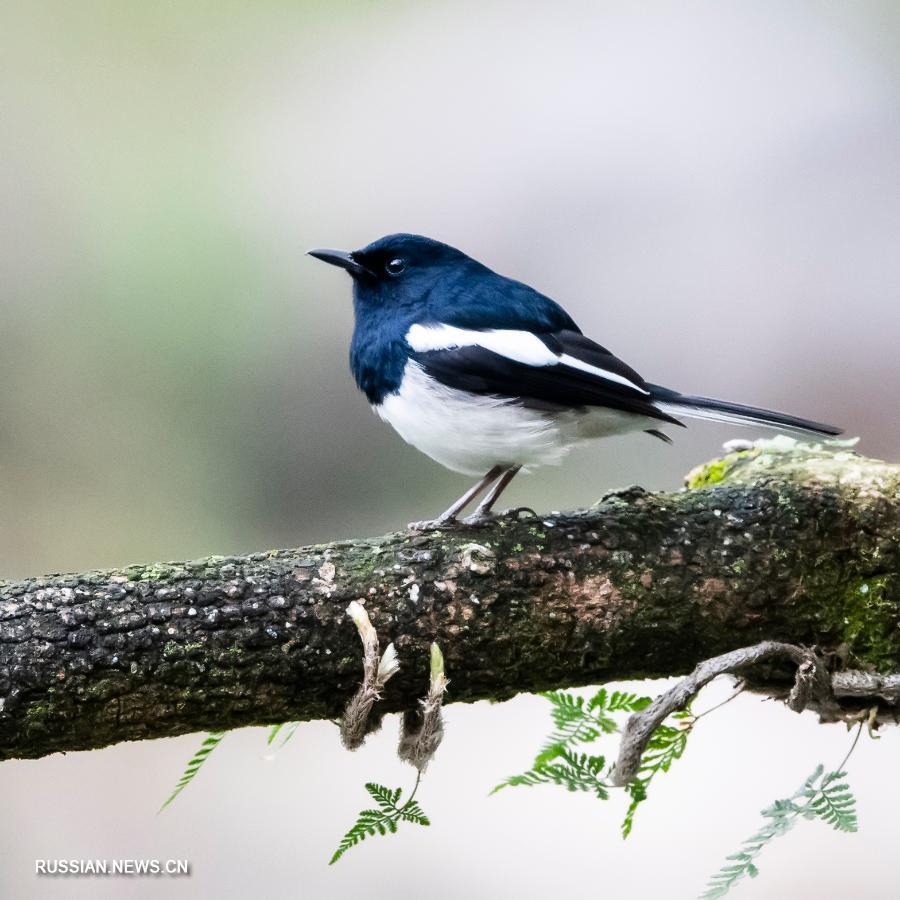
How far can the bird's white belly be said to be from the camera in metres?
2.48

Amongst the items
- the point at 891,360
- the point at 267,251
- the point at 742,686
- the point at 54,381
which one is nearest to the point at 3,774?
the point at 54,381

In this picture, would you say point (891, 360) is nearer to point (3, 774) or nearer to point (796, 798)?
point (796, 798)

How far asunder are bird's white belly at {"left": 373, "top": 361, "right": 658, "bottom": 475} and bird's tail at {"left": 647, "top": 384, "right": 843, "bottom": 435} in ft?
0.22

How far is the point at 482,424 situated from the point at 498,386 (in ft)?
0.28

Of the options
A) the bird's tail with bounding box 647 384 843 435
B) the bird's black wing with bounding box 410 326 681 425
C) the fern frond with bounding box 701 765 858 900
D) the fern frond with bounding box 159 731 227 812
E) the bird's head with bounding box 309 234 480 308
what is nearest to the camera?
the fern frond with bounding box 701 765 858 900

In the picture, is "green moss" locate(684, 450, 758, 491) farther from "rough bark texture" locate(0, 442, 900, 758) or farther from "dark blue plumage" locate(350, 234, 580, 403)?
"dark blue plumage" locate(350, 234, 580, 403)

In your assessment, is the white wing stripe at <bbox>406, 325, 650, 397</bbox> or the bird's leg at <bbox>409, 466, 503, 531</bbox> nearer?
the bird's leg at <bbox>409, 466, 503, 531</bbox>

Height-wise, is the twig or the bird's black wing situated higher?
the bird's black wing

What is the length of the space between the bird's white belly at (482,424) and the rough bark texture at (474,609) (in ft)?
0.99

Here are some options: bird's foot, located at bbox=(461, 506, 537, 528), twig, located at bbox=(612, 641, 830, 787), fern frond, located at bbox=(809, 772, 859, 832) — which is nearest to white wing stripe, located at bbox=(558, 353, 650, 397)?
bird's foot, located at bbox=(461, 506, 537, 528)

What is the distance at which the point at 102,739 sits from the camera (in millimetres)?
1833

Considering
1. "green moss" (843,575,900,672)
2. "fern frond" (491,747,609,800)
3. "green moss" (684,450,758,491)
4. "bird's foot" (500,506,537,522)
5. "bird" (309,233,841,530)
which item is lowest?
"fern frond" (491,747,609,800)

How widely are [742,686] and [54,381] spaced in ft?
11.6

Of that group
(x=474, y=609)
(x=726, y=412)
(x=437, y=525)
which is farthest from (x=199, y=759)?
(x=726, y=412)
